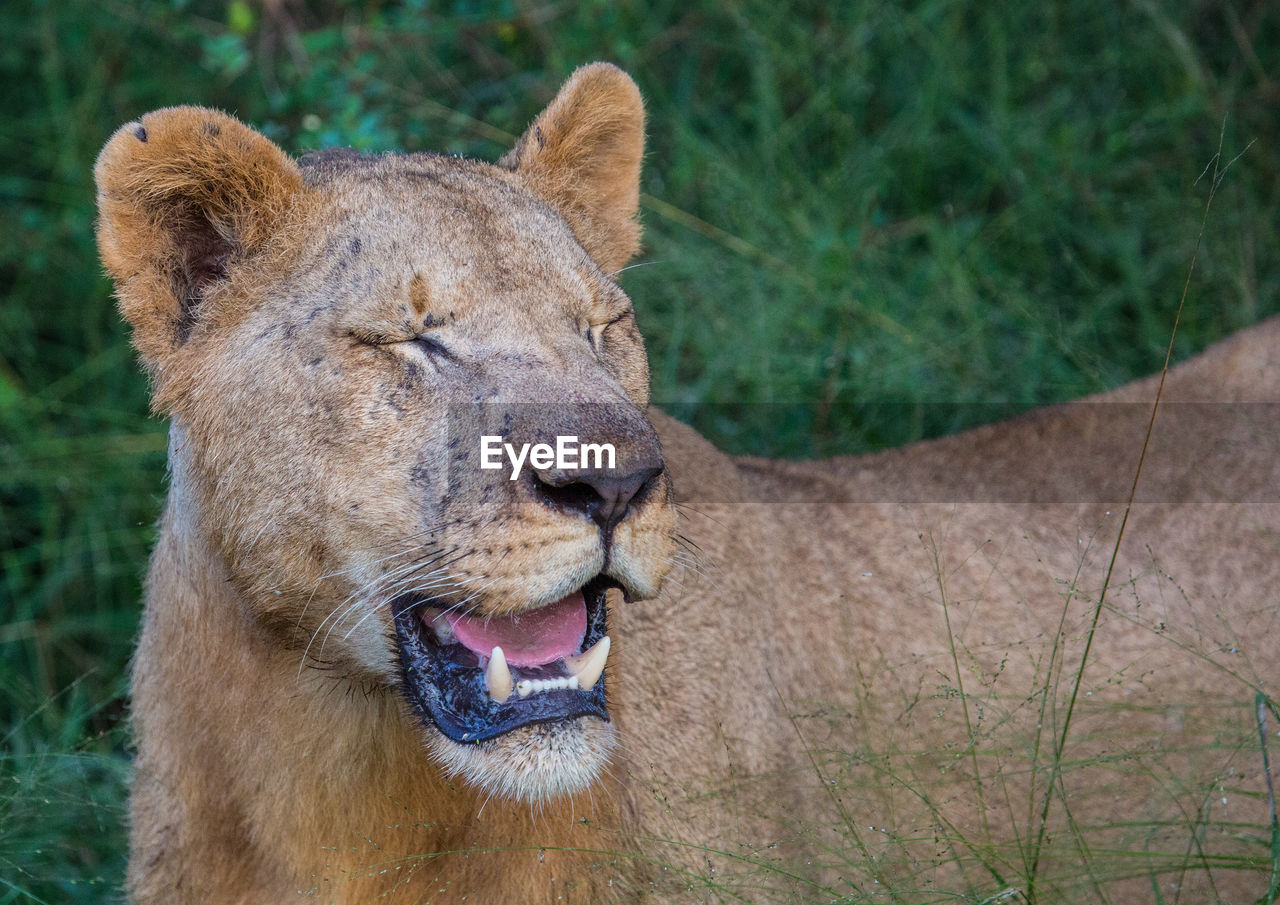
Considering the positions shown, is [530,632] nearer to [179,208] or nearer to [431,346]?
[431,346]

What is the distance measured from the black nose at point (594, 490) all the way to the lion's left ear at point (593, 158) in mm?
1086

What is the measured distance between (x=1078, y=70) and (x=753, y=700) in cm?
393

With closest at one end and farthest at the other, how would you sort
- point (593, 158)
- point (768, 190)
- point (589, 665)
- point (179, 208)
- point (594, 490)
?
point (594, 490) → point (589, 665) → point (179, 208) → point (593, 158) → point (768, 190)

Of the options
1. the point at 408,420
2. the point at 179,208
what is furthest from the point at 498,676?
the point at 179,208

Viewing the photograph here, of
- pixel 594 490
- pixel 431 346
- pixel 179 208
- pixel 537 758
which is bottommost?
pixel 537 758

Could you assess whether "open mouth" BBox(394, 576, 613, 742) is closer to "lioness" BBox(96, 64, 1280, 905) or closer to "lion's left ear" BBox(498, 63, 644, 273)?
"lioness" BBox(96, 64, 1280, 905)

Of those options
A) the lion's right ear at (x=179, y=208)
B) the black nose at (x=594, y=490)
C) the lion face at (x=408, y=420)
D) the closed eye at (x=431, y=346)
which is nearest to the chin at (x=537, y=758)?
the lion face at (x=408, y=420)

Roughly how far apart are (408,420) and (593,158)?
1.08m

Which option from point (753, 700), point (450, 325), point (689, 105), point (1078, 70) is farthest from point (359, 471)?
point (1078, 70)

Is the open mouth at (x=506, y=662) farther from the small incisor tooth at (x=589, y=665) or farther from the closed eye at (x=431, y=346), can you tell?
the closed eye at (x=431, y=346)

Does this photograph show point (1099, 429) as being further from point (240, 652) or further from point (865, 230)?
point (240, 652)

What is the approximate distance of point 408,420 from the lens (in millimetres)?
2453

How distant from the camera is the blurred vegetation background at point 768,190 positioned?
203 inches

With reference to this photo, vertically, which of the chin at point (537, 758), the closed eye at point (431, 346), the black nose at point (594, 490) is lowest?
the chin at point (537, 758)
